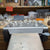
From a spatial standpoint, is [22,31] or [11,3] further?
[11,3]

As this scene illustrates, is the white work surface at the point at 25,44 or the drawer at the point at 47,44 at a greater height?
the white work surface at the point at 25,44

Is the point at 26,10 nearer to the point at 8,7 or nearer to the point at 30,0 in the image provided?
the point at 30,0

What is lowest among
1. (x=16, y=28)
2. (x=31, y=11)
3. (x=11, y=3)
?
(x=16, y=28)

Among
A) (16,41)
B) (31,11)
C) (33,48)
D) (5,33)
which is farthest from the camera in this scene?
(31,11)

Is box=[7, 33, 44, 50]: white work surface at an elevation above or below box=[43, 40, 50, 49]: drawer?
above

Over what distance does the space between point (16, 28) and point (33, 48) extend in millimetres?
449

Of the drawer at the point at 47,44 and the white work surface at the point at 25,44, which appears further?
the drawer at the point at 47,44

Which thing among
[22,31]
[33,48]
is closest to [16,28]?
[22,31]

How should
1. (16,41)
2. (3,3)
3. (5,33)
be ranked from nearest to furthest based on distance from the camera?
(16,41), (5,33), (3,3)

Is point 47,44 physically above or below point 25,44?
below

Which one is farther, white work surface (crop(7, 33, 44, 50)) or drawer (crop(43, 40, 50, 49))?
drawer (crop(43, 40, 50, 49))

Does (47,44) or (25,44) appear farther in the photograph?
(47,44)

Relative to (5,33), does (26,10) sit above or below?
above

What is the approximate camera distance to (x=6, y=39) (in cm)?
120
